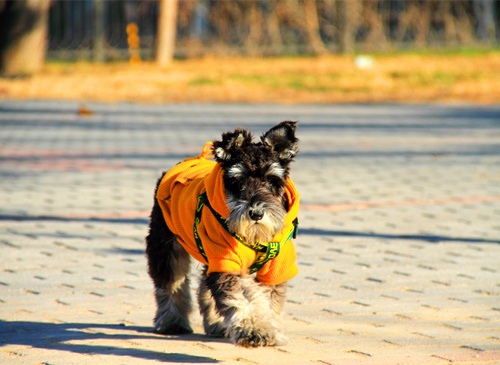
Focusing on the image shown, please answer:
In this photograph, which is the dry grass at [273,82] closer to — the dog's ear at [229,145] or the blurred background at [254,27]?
the blurred background at [254,27]

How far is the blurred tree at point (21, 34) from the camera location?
22609 millimetres

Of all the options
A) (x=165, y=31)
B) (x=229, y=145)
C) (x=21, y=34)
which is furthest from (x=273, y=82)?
(x=229, y=145)

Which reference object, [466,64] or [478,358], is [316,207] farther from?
[466,64]

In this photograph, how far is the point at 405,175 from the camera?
455 inches

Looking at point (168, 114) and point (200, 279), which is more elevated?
point (168, 114)

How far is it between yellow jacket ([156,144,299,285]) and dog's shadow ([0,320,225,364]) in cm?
55

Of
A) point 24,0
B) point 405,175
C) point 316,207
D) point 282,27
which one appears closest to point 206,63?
point 282,27

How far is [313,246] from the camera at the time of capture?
8.00 metres

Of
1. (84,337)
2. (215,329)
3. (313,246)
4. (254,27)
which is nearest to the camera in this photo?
(84,337)

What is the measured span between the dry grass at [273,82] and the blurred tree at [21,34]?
0.63 metres

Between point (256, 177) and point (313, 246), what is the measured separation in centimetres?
333

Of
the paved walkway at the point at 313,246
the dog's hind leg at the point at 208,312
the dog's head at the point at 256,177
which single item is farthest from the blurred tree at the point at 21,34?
the dog's head at the point at 256,177

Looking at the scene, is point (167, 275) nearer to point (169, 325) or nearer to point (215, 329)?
point (169, 325)

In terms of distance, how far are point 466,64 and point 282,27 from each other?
629 cm
